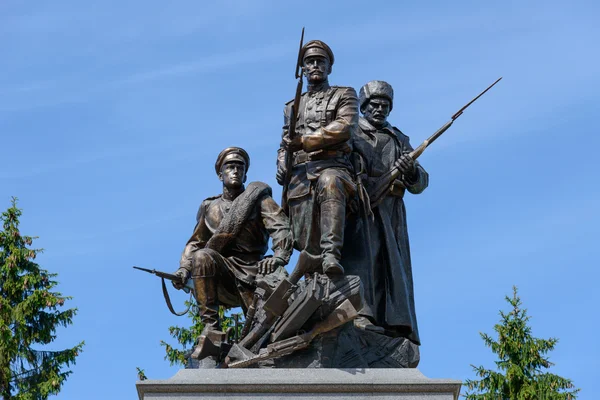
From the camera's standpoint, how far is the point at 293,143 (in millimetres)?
17484

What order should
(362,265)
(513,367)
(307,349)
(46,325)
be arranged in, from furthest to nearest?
1. (46,325)
2. (513,367)
3. (362,265)
4. (307,349)

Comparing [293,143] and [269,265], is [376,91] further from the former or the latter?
[269,265]

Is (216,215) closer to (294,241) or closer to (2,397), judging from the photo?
(294,241)

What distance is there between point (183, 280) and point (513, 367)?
10.1m

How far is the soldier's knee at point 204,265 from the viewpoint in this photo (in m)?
17.7

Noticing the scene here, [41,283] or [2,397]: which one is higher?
[41,283]

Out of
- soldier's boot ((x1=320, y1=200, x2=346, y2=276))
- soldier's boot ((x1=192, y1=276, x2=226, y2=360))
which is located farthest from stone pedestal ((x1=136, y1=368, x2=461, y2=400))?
soldier's boot ((x1=192, y1=276, x2=226, y2=360))

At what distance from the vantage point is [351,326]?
16672 millimetres

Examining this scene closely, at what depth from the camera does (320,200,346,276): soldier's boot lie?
16.6 m

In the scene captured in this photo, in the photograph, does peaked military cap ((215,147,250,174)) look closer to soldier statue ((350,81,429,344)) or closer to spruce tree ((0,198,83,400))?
soldier statue ((350,81,429,344))

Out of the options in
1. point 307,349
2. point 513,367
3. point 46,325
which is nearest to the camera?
point 307,349

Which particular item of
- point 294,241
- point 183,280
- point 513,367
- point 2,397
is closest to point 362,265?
point 294,241

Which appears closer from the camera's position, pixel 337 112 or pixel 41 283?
pixel 337 112

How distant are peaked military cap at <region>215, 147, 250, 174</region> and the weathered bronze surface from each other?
0.01m
